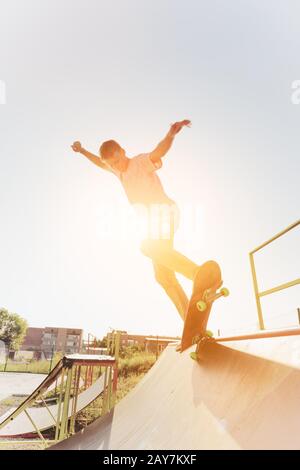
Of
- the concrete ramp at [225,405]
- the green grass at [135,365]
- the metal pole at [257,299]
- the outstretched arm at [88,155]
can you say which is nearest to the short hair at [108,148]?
the outstretched arm at [88,155]

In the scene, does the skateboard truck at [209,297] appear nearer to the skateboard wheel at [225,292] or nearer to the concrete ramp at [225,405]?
the skateboard wheel at [225,292]

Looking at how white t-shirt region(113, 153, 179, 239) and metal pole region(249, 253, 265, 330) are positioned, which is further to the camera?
metal pole region(249, 253, 265, 330)

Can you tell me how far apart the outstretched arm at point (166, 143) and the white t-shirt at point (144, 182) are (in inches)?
3.4

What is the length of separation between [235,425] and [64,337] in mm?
93939

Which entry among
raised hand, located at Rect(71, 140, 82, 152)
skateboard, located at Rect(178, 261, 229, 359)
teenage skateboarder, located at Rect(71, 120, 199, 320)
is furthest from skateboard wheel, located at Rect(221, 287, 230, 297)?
raised hand, located at Rect(71, 140, 82, 152)

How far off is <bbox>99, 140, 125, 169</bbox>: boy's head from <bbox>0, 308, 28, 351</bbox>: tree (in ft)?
269

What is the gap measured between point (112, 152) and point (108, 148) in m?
0.06

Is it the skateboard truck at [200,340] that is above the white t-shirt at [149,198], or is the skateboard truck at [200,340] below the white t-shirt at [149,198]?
below

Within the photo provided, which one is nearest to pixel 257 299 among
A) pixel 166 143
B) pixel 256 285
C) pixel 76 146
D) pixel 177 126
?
pixel 256 285

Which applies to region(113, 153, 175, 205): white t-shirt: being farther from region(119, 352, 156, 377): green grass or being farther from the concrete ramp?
region(119, 352, 156, 377): green grass

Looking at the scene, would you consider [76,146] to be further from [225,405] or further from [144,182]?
[225,405]

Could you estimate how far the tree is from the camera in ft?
241

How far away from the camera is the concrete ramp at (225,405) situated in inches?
57.4
